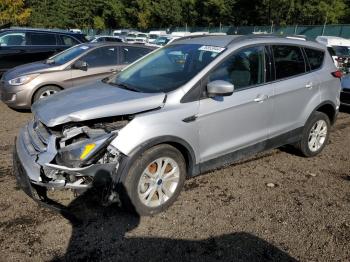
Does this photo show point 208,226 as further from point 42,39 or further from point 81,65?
point 42,39

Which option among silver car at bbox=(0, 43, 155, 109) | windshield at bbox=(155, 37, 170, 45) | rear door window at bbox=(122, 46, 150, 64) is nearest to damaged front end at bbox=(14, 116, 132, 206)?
silver car at bbox=(0, 43, 155, 109)

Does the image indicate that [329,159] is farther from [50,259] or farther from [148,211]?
[50,259]

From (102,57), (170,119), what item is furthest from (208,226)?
(102,57)

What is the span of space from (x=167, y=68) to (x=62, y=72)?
13.5 feet

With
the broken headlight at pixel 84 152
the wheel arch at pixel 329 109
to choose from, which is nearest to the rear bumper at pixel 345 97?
the wheel arch at pixel 329 109

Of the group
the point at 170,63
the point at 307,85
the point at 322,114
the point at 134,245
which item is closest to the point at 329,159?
the point at 322,114

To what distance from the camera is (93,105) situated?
3779 millimetres

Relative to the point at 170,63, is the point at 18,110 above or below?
below

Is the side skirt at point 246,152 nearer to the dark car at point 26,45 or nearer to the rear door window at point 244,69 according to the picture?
the rear door window at point 244,69

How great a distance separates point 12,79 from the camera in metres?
7.72

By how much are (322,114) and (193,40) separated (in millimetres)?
2272

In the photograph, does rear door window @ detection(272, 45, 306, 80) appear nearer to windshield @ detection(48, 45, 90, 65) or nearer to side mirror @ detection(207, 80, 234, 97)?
side mirror @ detection(207, 80, 234, 97)

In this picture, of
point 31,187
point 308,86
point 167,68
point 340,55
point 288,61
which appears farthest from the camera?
point 340,55

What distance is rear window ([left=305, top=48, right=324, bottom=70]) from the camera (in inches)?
210
